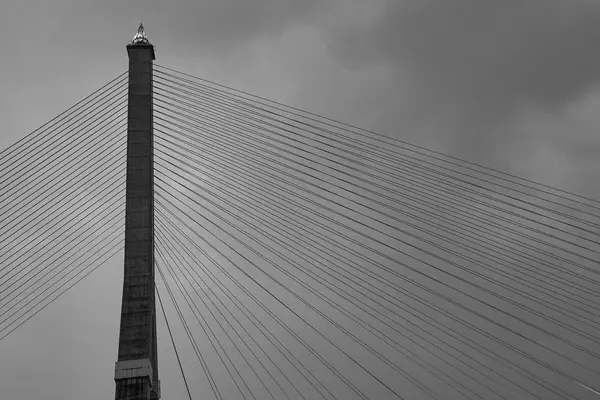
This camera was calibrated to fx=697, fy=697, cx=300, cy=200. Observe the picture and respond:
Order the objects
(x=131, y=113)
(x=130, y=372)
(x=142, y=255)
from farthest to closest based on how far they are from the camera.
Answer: (x=131, y=113)
(x=142, y=255)
(x=130, y=372)

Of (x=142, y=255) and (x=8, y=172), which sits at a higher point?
(x=8, y=172)

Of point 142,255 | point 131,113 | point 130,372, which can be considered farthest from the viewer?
point 131,113

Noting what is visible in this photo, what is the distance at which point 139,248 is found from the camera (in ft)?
76.8

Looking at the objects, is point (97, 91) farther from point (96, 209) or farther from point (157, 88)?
point (96, 209)

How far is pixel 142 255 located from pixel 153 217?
1.47 metres

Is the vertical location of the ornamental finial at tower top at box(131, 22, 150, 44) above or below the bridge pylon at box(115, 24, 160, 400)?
above

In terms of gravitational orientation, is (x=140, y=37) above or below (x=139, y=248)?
above

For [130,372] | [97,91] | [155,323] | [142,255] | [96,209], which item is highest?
[97,91]

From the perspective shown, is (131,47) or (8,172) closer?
(8,172)

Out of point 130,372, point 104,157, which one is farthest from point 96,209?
point 130,372

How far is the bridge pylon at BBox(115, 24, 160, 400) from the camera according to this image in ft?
71.8

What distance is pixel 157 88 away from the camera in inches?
1018

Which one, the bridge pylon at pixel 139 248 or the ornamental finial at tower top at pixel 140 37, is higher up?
the ornamental finial at tower top at pixel 140 37

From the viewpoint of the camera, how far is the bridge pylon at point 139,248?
71.8 ft
